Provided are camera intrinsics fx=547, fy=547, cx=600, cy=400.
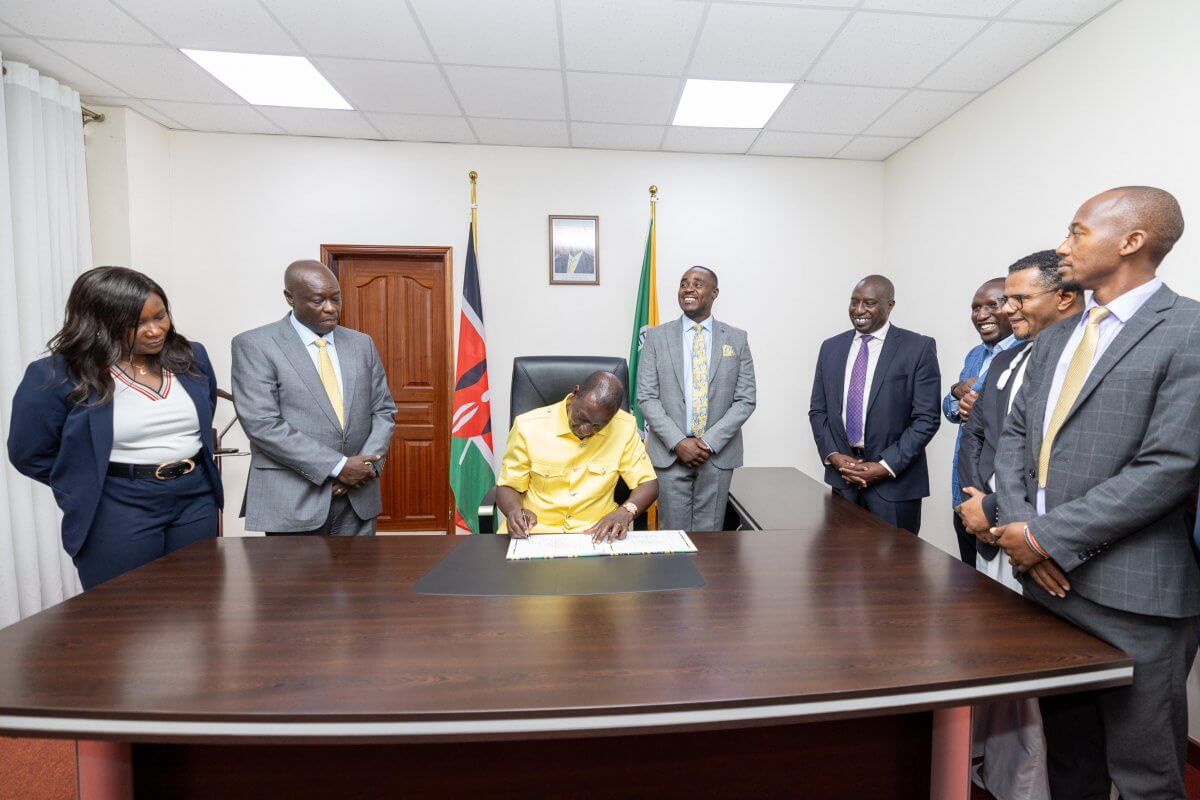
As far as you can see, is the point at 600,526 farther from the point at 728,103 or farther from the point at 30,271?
the point at 30,271

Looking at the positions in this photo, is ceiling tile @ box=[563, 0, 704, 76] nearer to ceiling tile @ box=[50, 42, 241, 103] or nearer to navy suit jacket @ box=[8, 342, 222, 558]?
ceiling tile @ box=[50, 42, 241, 103]

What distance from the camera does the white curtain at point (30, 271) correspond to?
275cm

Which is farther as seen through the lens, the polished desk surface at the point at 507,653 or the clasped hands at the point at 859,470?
the clasped hands at the point at 859,470

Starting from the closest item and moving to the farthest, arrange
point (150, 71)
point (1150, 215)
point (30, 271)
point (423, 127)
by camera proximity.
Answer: point (1150, 215), point (30, 271), point (150, 71), point (423, 127)

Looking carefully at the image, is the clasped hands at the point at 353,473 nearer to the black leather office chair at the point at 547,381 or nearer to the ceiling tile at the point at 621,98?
the black leather office chair at the point at 547,381

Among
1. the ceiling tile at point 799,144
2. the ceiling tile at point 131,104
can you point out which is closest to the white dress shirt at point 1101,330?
the ceiling tile at point 799,144

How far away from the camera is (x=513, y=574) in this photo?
56.9 inches

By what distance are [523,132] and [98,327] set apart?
2821mm

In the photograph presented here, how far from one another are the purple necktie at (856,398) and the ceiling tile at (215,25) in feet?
10.6

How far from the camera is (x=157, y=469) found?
5.71 ft

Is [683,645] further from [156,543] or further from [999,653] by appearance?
[156,543]

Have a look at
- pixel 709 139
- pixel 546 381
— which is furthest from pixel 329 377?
pixel 709 139

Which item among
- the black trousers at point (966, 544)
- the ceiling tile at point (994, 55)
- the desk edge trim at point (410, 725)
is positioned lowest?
the black trousers at point (966, 544)

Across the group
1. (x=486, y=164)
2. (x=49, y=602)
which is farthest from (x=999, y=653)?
(x=49, y=602)
